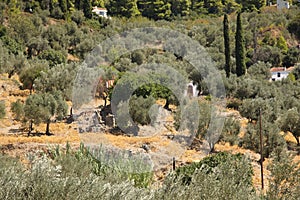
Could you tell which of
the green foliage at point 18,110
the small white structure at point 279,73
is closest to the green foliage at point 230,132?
the green foliage at point 18,110

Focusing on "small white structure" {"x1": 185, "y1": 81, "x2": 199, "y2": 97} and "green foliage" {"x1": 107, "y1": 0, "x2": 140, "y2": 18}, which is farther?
"green foliage" {"x1": 107, "y1": 0, "x2": 140, "y2": 18}

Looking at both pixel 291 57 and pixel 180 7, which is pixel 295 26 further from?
pixel 180 7

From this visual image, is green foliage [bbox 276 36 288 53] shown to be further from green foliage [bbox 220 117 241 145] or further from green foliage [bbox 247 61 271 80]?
green foliage [bbox 220 117 241 145]

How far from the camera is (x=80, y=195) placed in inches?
210

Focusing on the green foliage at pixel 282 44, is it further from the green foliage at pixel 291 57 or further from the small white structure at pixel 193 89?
the small white structure at pixel 193 89

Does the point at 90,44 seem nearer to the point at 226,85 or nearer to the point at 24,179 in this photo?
the point at 226,85

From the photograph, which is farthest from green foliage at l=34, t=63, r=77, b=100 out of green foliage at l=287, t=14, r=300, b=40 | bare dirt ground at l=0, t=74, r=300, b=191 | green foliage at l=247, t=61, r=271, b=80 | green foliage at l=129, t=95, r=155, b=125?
green foliage at l=287, t=14, r=300, b=40

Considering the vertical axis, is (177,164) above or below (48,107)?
below

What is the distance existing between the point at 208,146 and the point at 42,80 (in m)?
9.18

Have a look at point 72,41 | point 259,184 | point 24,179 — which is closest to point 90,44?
point 72,41

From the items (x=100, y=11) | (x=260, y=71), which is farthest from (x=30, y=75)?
(x=100, y=11)

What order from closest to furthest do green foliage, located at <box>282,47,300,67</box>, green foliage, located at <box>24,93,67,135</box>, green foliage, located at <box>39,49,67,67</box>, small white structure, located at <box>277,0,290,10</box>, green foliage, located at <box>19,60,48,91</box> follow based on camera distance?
green foliage, located at <box>24,93,67,135</box> → green foliage, located at <box>19,60,48,91</box> → green foliage, located at <box>39,49,67,67</box> → green foliage, located at <box>282,47,300,67</box> → small white structure, located at <box>277,0,290,10</box>

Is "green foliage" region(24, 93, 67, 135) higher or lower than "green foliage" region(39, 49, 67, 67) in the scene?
lower

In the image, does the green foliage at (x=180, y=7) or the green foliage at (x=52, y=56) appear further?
the green foliage at (x=180, y=7)
